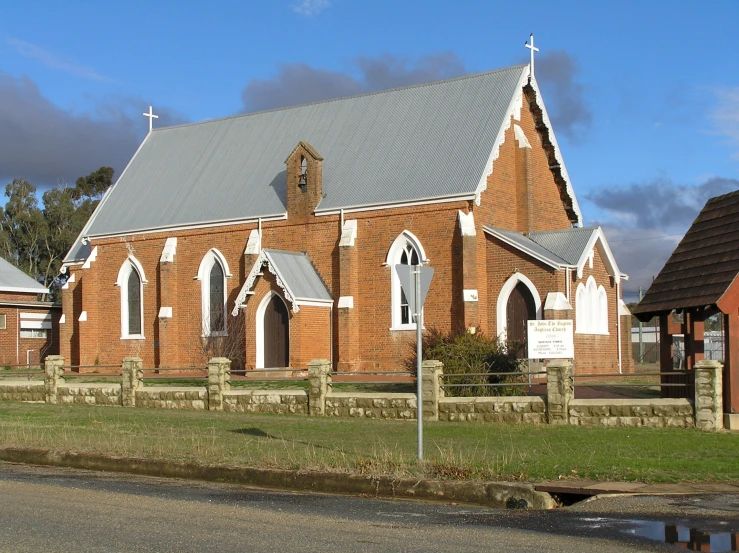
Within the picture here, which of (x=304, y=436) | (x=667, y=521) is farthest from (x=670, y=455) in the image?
(x=304, y=436)

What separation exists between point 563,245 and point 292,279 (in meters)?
9.40

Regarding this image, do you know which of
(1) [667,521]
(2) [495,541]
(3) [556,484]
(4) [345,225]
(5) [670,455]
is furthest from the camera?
(4) [345,225]

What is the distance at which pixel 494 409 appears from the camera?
21062mm

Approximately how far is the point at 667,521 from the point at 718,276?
10.7m

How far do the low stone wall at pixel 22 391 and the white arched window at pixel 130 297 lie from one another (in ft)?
40.9

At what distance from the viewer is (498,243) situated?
33594mm

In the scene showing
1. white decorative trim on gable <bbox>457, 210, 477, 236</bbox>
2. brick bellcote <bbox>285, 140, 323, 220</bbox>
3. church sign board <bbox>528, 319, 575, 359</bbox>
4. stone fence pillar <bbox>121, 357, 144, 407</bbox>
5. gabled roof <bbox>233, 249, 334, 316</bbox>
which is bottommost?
stone fence pillar <bbox>121, 357, 144, 407</bbox>

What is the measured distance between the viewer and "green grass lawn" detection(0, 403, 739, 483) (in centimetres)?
1320

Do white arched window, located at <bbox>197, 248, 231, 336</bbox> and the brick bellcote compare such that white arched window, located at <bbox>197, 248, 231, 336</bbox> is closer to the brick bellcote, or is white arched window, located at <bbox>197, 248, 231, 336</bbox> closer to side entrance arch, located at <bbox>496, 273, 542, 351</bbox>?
the brick bellcote

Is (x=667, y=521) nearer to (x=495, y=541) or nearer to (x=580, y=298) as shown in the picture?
(x=495, y=541)

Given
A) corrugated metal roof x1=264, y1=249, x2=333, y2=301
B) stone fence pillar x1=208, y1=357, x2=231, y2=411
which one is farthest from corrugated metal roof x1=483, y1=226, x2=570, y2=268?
stone fence pillar x1=208, y1=357, x2=231, y2=411

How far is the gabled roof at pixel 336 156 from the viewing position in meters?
34.9

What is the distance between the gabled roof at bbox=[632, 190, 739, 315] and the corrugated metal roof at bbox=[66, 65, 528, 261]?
476 inches

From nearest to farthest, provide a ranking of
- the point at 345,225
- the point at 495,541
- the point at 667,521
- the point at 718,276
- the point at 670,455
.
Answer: the point at 495,541
the point at 667,521
the point at 670,455
the point at 718,276
the point at 345,225
